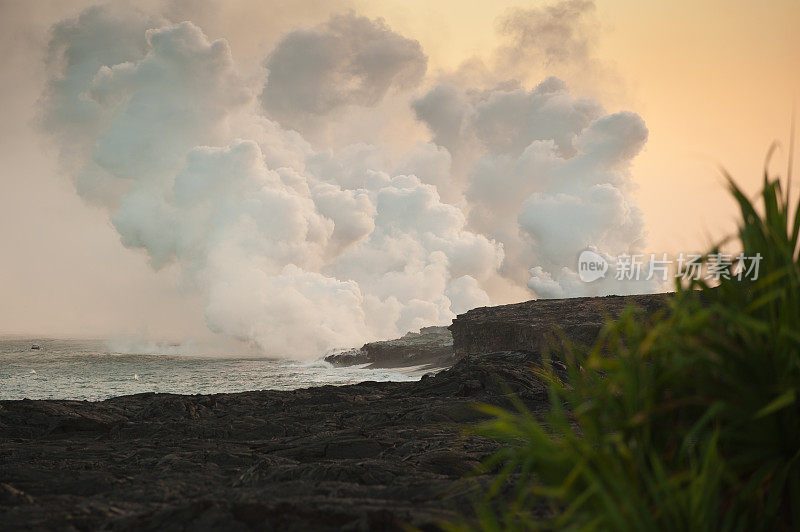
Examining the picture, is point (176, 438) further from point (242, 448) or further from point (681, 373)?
point (681, 373)

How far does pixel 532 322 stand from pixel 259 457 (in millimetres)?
35028

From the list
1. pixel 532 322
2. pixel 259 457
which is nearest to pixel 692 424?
pixel 259 457

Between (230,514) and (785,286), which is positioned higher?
(785,286)

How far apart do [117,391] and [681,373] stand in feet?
149

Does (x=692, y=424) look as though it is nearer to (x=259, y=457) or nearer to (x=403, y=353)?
(x=259, y=457)

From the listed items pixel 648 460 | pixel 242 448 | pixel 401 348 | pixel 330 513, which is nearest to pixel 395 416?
pixel 242 448

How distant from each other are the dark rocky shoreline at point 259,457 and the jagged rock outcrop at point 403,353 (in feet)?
151

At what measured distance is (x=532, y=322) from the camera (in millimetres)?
42344

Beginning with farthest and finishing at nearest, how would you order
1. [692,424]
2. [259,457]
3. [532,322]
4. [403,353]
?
[403,353] < [532,322] < [259,457] < [692,424]

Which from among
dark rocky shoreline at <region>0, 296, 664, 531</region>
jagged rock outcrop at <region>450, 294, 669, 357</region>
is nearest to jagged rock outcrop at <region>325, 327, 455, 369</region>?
jagged rock outcrop at <region>450, 294, 669, 357</region>

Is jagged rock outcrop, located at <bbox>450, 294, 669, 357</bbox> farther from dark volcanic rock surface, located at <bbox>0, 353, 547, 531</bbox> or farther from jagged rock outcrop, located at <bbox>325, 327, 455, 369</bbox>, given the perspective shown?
dark volcanic rock surface, located at <bbox>0, 353, 547, 531</bbox>

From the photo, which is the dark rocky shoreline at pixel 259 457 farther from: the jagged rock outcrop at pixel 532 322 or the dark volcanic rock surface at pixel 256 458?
the jagged rock outcrop at pixel 532 322

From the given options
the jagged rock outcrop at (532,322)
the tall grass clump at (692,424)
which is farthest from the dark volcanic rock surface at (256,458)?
the jagged rock outcrop at (532,322)

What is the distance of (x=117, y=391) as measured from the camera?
42375 millimetres
